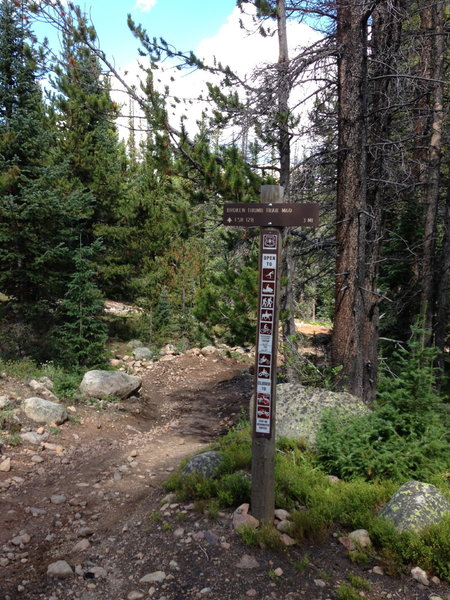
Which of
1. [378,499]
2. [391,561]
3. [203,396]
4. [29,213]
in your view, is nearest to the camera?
[391,561]

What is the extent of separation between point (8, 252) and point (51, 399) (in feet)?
14.8

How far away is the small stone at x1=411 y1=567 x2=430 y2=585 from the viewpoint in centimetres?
331

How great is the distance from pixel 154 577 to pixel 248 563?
2.65 feet

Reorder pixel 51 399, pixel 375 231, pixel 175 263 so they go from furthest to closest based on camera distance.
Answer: pixel 175 263 → pixel 51 399 → pixel 375 231

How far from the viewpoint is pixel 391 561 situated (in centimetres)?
351

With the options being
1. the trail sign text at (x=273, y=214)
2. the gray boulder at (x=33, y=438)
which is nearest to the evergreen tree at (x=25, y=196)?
the gray boulder at (x=33, y=438)

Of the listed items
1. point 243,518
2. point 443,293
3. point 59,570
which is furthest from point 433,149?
point 59,570

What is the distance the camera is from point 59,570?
12.3 feet

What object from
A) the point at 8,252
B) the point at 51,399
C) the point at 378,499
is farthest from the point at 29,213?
the point at 378,499

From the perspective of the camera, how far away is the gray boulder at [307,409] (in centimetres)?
564

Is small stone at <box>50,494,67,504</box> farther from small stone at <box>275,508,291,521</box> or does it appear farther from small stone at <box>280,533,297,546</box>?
small stone at <box>280,533,297,546</box>

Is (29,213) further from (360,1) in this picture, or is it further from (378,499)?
(378,499)

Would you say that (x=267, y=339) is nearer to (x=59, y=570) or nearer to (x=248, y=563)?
(x=248, y=563)

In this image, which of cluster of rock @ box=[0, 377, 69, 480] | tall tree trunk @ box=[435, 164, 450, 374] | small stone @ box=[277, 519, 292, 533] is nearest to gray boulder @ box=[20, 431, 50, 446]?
cluster of rock @ box=[0, 377, 69, 480]
